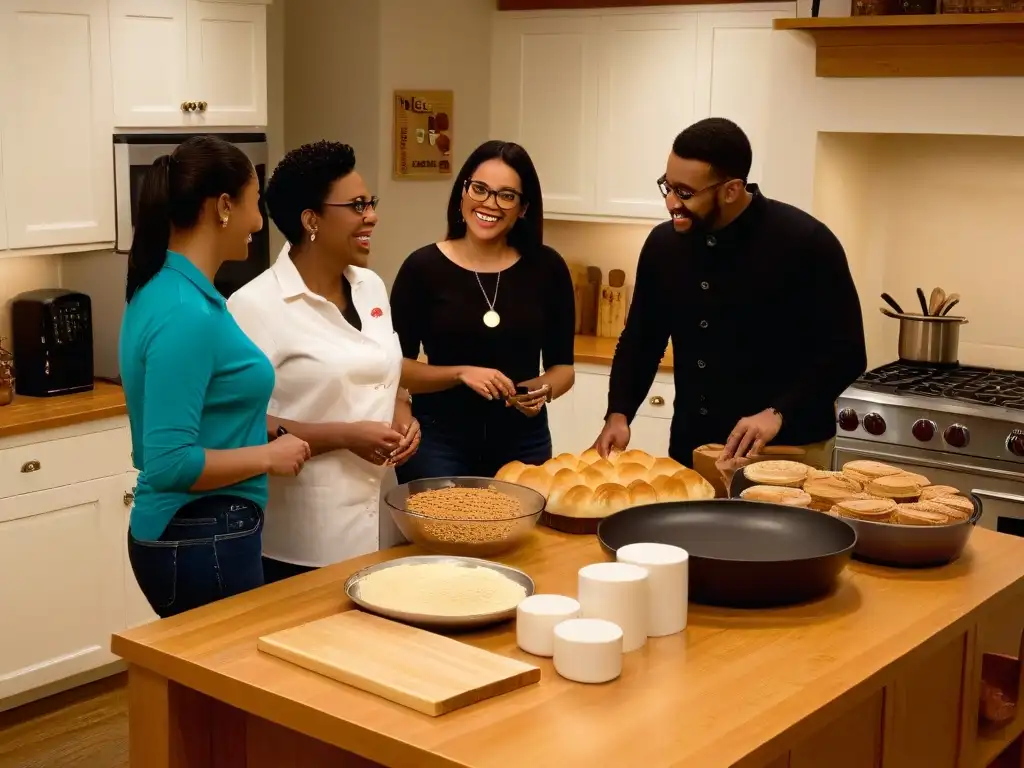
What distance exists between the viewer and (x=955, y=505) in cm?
247

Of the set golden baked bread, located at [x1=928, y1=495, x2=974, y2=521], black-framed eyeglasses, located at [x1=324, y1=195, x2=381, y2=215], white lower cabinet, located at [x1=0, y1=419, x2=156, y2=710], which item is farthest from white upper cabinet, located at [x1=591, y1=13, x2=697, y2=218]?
golden baked bread, located at [x1=928, y1=495, x2=974, y2=521]

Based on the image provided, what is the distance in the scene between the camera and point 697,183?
3168 mm

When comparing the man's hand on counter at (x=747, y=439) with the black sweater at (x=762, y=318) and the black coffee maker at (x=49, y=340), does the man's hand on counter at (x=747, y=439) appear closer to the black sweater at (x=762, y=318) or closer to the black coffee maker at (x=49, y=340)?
A: the black sweater at (x=762, y=318)

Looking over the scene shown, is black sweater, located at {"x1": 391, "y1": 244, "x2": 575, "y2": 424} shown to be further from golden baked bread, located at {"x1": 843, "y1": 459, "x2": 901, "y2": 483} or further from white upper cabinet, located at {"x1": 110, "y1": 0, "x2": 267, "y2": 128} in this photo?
white upper cabinet, located at {"x1": 110, "y1": 0, "x2": 267, "y2": 128}

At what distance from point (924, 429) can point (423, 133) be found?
232 centimetres

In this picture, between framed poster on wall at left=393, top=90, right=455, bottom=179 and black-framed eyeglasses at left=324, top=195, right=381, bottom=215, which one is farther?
framed poster on wall at left=393, top=90, right=455, bottom=179

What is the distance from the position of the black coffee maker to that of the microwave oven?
144 mm

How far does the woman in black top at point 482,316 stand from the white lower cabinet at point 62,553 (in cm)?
128

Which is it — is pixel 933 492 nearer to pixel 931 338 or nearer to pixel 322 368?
pixel 322 368

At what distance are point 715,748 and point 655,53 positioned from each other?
386 centimetres

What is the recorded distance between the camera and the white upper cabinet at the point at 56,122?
13.2 ft

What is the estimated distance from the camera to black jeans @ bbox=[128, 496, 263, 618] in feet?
7.88

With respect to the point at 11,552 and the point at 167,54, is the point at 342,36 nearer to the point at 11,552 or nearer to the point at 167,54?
the point at 167,54

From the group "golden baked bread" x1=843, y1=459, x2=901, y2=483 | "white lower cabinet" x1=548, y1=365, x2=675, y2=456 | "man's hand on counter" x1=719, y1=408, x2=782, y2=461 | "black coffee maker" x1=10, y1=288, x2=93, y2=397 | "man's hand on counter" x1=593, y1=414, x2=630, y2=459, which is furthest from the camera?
"white lower cabinet" x1=548, y1=365, x2=675, y2=456
